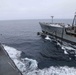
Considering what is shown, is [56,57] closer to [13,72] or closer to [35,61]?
[35,61]

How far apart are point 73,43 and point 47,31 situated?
22.9 meters

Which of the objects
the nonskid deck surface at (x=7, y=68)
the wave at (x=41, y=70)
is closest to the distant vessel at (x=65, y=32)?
the wave at (x=41, y=70)

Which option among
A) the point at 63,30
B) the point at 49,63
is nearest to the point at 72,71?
the point at 49,63

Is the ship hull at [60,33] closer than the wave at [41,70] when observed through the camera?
No

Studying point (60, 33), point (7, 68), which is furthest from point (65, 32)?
point (7, 68)

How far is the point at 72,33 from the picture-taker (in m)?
56.7

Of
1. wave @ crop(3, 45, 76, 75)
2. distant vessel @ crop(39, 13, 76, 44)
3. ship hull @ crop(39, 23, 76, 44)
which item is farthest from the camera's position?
distant vessel @ crop(39, 13, 76, 44)

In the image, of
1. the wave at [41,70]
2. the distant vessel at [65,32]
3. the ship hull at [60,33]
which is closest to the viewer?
the wave at [41,70]

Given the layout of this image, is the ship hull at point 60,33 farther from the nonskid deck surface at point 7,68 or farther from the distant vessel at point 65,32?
the nonskid deck surface at point 7,68

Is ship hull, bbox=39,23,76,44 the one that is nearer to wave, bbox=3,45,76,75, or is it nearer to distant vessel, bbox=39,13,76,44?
distant vessel, bbox=39,13,76,44

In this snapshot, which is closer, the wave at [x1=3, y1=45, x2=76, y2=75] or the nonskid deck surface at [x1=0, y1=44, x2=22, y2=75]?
the nonskid deck surface at [x1=0, y1=44, x2=22, y2=75]

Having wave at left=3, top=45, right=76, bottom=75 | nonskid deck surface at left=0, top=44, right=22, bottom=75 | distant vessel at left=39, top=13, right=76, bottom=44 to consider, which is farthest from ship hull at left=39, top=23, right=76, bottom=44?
nonskid deck surface at left=0, top=44, right=22, bottom=75

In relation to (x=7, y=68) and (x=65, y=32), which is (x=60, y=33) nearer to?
(x=65, y=32)

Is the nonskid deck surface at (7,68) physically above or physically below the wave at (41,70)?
above
